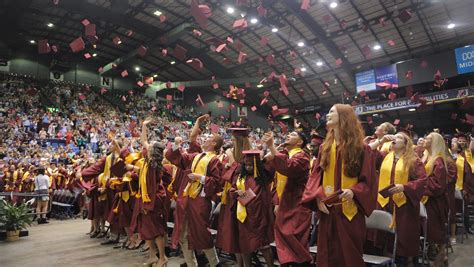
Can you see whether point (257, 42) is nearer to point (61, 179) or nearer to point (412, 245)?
point (61, 179)

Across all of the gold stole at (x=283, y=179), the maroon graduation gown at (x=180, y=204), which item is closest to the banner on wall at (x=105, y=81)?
the maroon graduation gown at (x=180, y=204)

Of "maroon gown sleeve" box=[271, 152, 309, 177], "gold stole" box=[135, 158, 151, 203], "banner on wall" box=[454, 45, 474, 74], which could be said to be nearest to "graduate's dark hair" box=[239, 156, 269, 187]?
"maroon gown sleeve" box=[271, 152, 309, 177]

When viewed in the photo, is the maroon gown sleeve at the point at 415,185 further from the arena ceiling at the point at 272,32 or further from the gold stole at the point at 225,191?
the arena ceiling at the point at 272,32

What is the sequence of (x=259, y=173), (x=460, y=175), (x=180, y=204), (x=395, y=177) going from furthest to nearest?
(x=460, y=175) < (x=180, y=204) < (x=395, y=177) < (x=259, y=173)

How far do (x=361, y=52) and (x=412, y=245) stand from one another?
850 inches

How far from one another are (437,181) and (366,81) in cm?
2134

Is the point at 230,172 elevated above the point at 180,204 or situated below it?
above

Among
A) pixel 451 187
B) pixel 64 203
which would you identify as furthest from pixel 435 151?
pixel 64 203

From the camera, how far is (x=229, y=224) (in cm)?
430

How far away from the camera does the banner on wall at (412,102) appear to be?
20406 millimetres

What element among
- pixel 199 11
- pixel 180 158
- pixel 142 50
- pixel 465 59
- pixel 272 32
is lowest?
pixel 180 158

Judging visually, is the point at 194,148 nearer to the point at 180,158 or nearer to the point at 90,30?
the point at 180,158

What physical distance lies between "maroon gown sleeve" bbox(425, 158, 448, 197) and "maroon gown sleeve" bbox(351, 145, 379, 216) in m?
2.59

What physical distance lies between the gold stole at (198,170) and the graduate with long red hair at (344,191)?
1.97 m
